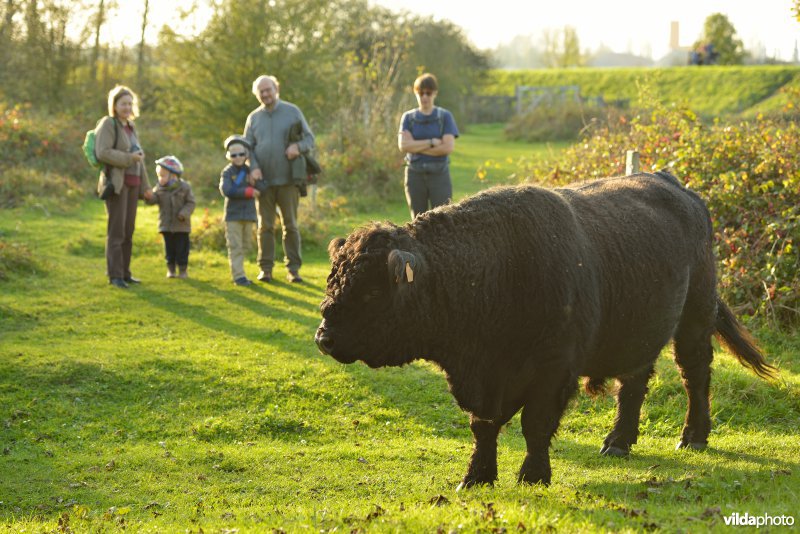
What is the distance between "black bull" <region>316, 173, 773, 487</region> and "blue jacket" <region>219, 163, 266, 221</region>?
753 centimetres

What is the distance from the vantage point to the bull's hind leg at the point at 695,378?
7.73m

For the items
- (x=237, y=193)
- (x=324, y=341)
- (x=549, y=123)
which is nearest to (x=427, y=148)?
(x=237, y=193)

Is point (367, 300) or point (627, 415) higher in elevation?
point (367, 300)

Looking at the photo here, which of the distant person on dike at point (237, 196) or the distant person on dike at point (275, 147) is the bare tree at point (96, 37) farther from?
the distant person on dike at point (275, 147)

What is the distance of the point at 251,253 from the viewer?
16.7m

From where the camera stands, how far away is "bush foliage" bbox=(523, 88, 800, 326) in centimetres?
1070

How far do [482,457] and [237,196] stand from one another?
8.25m

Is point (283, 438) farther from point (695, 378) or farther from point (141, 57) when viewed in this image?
point (141, 57)

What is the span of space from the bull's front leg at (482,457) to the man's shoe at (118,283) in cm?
868

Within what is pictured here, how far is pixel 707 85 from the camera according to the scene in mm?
54438

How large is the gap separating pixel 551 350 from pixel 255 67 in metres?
20.7

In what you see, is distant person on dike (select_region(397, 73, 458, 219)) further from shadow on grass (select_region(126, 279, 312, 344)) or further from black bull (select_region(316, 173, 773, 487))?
black bull (select_region(316, 173, 773, 487))

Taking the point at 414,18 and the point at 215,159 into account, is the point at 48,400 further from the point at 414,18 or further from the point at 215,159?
the point at 414,18

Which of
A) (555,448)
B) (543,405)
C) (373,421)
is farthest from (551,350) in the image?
(373,421)
